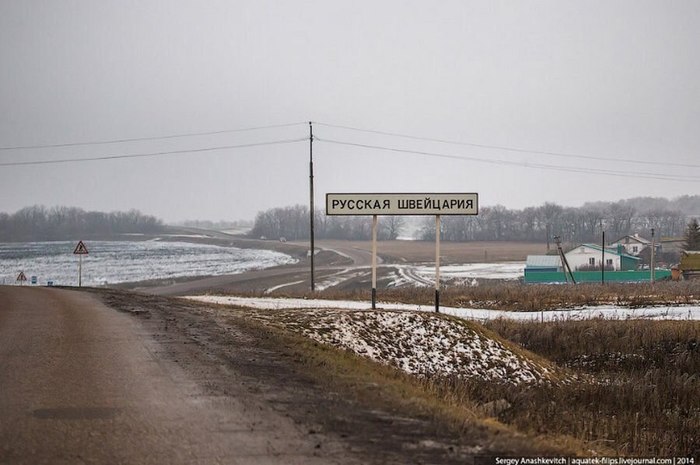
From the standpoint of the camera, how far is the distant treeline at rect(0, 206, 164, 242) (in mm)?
125562

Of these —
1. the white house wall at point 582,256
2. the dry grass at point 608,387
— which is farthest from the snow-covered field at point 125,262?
the dry grass at point 608,387

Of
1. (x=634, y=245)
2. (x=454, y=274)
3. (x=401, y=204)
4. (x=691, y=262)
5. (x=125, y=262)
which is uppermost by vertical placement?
(x=401, y=204)

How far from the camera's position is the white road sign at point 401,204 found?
65.0 ft

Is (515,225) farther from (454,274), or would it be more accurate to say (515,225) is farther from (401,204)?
(401,204)

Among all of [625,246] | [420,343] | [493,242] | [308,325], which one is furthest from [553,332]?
[493,242]

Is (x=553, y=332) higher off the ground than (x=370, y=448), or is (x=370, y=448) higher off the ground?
(x=370, y=448)

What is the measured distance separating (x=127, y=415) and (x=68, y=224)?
482 ft

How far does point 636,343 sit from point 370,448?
54.7 ft

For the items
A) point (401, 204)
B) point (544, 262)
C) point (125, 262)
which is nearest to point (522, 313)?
point (401, 204)

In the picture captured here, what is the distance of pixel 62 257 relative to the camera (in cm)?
8688

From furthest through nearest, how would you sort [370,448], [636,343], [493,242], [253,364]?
[493,242] < [636,343] < [253,364] < [370,448]

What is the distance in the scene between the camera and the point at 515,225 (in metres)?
161

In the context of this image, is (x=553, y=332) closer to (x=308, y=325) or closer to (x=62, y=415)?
(x=308, y=325)

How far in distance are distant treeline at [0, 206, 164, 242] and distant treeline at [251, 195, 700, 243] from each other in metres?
32.7
